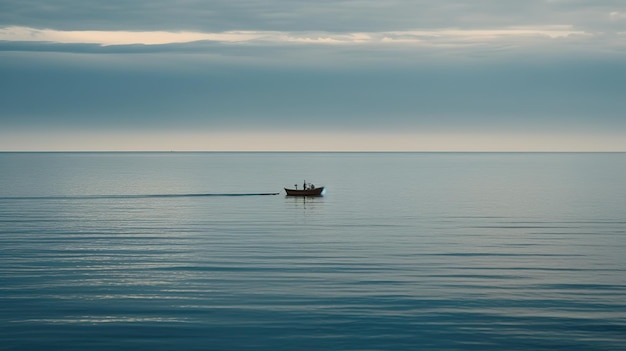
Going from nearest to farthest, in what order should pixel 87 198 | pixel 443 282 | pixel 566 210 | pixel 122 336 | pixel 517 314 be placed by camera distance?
pixel 122 336
pixel 517 314
pixel 443 282
pixel 566 210
pixel 87 198

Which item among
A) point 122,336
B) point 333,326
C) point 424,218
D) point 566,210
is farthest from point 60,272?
point 566,210

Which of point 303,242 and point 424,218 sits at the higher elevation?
point 424,218

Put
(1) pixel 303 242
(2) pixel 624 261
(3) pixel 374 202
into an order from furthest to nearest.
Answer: (3) pixel 374 202 → (1) pixel 303 242 → (2) pixel 624 261

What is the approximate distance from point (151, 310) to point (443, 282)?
52.6ft

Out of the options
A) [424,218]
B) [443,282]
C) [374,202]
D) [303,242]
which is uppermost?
[374,202]

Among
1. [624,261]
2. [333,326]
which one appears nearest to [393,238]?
[624,261]

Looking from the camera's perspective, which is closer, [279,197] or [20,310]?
[20,310]

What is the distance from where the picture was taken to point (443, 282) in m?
46.5

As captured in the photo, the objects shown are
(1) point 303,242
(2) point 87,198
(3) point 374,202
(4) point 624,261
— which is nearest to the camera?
(4) point 624,261

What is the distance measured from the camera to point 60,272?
49781mm

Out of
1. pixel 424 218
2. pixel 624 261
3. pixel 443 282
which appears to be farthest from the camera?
pixel 424 218

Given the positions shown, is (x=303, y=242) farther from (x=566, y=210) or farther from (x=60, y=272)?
(x=566, y=210)

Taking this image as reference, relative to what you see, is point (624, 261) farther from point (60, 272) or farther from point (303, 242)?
point (60, 272)

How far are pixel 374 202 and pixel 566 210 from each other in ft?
86.7
